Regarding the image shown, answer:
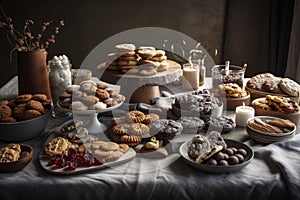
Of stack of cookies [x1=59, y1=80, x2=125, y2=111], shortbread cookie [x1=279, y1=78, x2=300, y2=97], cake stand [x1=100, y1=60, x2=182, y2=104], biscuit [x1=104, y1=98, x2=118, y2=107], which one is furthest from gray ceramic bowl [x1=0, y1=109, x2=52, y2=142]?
shortbread cookie [x1=279, y1=78, x2=300, y2=97]

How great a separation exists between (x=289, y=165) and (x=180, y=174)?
0.34 m

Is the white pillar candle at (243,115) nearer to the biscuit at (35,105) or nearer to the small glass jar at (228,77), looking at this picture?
the small glass jar at (228,77)

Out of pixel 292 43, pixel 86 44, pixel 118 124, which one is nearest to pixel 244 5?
pixel 292 43

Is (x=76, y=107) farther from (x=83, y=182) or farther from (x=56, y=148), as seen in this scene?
(x=83, y=182)

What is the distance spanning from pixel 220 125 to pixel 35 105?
2.23 feet

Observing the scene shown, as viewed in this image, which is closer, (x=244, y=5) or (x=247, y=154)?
(x=247, y=154)

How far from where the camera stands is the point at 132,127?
4.23 feet

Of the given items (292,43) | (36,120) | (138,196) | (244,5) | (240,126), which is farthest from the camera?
(244,5)

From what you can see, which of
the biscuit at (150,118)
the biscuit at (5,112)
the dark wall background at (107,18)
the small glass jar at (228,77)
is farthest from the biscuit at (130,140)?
the dark wall background at (107,18)

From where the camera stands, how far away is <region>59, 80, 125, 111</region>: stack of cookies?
49.8 inches

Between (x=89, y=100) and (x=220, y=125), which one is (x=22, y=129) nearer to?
(x=89, y=100)

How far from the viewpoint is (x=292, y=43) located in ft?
9.04

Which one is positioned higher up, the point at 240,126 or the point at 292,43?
the point at 292,43

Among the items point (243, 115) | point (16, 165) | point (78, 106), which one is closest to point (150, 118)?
point (78, 106)
